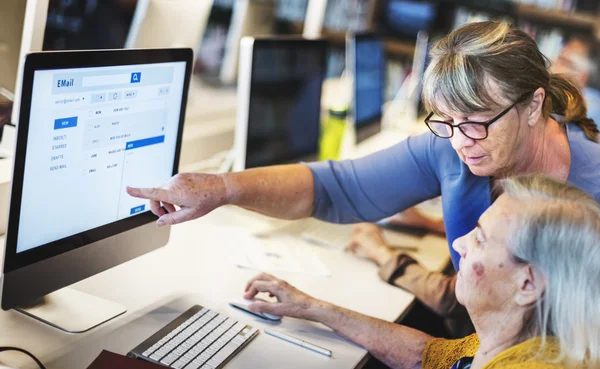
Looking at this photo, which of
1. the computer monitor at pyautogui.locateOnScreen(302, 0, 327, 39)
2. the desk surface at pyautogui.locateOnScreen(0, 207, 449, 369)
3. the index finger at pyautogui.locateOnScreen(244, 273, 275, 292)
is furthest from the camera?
the computer monitor at pyautogui.locateOnScreen(302, 0, 327, 39)

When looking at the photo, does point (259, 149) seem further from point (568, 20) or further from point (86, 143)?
point (568, 20)

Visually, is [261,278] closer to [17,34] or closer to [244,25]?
[17,34]

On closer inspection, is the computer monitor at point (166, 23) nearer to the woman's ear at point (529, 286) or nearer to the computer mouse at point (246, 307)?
the computer mouse at point (246, 307)

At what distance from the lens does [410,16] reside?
5.10 meters

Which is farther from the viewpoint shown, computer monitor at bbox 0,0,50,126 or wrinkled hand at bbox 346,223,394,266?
wrinkled hand at bbox 346,223,394,266

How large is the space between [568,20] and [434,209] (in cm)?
290

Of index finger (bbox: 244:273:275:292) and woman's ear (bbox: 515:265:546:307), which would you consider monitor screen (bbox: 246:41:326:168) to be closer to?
index finger (bbox: 244:273:275:292)

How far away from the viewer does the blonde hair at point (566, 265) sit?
1.06m

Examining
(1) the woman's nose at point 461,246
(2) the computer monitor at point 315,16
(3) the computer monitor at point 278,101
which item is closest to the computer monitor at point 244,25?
(2) the computer monitor at point 315,16

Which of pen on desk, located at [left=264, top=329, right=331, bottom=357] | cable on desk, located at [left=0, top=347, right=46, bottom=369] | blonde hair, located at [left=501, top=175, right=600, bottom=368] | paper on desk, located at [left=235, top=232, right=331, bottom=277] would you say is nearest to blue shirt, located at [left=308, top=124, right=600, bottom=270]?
paper on desk, located at [left=235, top=232, right=331, bottom=277]

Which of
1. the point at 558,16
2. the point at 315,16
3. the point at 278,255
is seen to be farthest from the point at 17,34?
the point at 558,16

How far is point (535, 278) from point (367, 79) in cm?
199

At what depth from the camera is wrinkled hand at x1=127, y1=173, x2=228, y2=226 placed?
4.72 feet

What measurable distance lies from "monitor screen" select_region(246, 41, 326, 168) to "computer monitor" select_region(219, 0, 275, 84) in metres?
1.17
